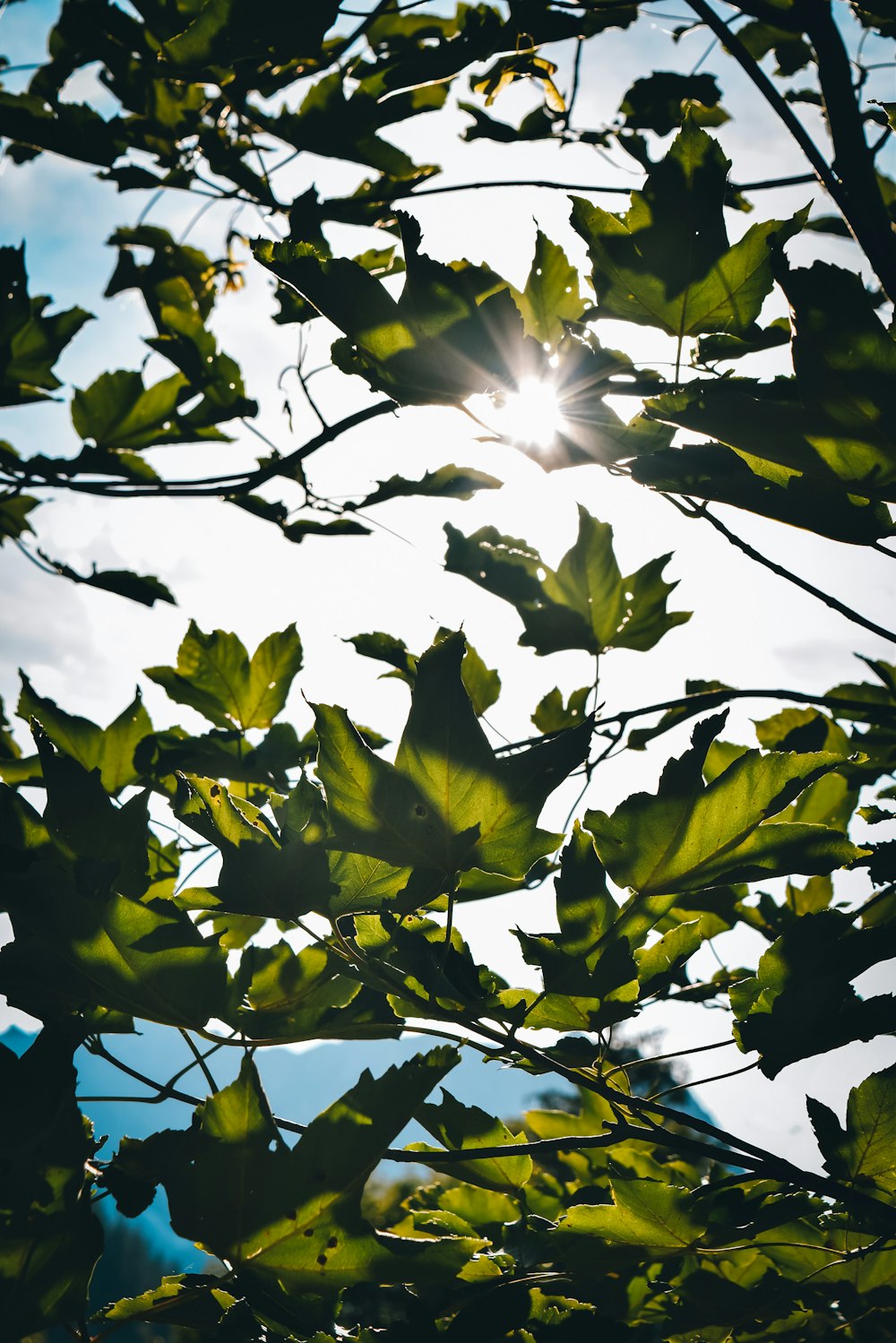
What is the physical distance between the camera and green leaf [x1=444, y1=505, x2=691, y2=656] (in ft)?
4.23

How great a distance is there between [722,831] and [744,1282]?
0.72m

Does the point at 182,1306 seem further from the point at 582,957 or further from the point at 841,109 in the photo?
the point at 841,109

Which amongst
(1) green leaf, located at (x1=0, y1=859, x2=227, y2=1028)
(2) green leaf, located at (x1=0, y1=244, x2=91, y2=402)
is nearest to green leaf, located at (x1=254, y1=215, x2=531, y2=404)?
(1) green leaf, located at (x1=0, y1=859, x2=227, y2=1028)

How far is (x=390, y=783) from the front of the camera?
633 millimetres

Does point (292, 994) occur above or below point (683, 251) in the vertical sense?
below

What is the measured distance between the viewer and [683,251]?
72 cm

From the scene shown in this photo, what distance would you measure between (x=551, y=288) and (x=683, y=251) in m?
0.35

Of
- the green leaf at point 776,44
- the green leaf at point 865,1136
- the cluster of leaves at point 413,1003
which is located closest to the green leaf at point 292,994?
the cluster of leaves at point 413,1003

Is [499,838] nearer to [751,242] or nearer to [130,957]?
[130,957]

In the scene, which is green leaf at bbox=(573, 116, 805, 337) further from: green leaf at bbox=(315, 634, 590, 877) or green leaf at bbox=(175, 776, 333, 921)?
green leaf at bbox=(175, 776, 333, 921)

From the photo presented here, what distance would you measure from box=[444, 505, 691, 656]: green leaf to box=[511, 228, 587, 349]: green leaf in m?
0.31

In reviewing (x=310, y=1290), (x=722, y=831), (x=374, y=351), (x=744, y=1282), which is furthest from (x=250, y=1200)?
(x=744, y=1282)

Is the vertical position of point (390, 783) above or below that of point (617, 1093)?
above

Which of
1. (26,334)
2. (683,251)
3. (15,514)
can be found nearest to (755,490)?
(683,251)
